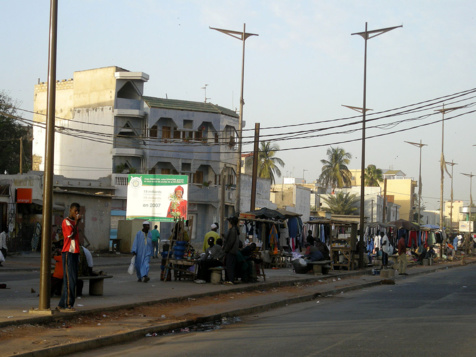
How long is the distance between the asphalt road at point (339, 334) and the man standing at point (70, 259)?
6.65 feet

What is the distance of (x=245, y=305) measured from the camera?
15.6m

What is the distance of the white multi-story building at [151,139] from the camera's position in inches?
2170

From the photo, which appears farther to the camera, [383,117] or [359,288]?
[383,117]

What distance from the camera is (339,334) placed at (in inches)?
442

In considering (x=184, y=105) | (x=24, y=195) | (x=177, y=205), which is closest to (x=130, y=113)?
(x=184, y=105)

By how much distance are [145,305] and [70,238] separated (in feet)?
8.94

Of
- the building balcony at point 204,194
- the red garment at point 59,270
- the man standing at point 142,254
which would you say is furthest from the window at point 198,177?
the red garment at point 59,270

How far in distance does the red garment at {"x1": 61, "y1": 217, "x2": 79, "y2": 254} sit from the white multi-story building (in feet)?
134

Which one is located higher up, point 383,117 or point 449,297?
point 383,117

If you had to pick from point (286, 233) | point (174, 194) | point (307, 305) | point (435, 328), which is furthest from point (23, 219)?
point (435, 328)

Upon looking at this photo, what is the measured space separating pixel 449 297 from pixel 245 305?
6818mm

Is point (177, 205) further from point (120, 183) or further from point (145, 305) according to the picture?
point (145, 305)

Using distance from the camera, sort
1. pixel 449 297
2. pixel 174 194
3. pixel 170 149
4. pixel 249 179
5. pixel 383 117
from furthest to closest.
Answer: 1. pixel 249 179
2. pixel 170 149
3. pixel 174 194
4. pixel 383 117
5. pixel 449 297

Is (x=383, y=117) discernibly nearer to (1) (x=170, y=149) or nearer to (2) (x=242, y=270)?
(2) (x=242, y=270)
